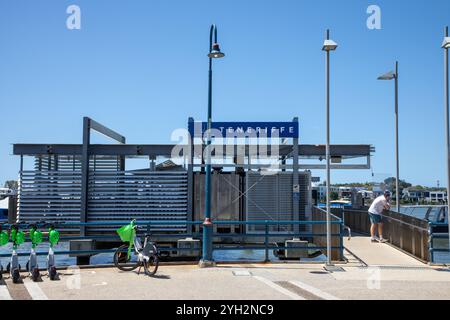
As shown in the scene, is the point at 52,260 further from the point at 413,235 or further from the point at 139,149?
the point at 413,235

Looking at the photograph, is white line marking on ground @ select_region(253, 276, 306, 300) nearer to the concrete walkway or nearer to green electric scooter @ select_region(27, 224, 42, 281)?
the concrete walkway

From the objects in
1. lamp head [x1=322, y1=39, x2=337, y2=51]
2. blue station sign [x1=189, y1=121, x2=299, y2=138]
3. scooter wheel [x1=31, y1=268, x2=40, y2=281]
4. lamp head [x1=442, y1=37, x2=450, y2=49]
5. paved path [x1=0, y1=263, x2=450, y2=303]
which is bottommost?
paved path [x1=0, y1=263, x2=450, y2=303]

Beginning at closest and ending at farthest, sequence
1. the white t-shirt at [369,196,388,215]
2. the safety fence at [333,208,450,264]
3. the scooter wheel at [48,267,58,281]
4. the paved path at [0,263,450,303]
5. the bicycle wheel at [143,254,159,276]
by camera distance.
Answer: the paved path at [0,263,450,303] → the scooter wheel at [48,267,58,281] → the bicycle wheel at [143,254,159,276] → the safety fence at [333,208,450,264] → the white t-shirt at [369,196,388,215]

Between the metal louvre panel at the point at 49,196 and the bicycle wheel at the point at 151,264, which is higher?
the metal louvre panel at the point at 49,196

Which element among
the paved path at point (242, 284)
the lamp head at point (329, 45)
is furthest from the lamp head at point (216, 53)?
the paved path at point (242, 284)

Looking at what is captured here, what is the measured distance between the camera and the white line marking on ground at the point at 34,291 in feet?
26.1

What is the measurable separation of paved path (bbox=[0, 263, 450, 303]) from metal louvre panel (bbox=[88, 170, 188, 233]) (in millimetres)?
6673

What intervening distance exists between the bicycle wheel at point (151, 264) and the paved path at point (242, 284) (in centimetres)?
19

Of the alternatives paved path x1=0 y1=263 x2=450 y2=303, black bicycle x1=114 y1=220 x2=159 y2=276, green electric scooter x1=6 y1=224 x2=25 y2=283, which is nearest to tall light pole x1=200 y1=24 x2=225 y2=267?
paved path x1=0 y1=263 x2=450 y2=303

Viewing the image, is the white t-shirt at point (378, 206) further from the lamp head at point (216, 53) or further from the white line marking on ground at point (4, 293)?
the white line marking on ground at point (4, 293)

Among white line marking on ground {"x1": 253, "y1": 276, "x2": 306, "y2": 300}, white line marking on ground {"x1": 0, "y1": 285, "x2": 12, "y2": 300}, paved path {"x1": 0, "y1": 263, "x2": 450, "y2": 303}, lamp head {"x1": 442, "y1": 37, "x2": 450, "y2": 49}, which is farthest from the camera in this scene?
lamp head {"x1": 442, "y1": 37, "x2": 450, "y2": 49}

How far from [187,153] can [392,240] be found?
26.8 feet

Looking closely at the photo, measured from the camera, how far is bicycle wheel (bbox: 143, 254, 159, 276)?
1012cm

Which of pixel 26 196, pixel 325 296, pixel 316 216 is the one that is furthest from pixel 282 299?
pixel 26 196
